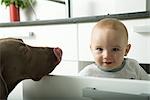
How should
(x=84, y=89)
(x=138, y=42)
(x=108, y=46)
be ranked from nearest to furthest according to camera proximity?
(x=84, y=89)
(x=108, y=46)
(x=138, y=42)

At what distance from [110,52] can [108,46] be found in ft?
0.10

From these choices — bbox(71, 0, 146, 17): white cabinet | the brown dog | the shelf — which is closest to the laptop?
the brown dog

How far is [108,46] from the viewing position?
2.60 feet

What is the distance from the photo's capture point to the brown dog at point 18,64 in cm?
55

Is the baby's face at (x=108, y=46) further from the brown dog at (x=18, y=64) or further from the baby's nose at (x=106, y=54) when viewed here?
the brown dog at (x=18, y=64)

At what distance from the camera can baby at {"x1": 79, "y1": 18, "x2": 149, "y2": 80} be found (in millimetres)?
798

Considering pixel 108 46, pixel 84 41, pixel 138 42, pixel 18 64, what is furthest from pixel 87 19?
pixel 18 64

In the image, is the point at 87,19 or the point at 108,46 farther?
the point at 87,19

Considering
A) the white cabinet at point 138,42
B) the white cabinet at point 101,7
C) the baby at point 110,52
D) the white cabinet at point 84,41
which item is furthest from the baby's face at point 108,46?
the white cabinet at point 101,7

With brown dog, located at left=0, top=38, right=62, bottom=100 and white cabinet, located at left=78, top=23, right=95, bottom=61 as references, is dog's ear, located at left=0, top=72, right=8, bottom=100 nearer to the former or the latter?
brown dog, located at left=0, top=38, right=62, bottom=100

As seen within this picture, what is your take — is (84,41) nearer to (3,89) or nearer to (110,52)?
(110,52)

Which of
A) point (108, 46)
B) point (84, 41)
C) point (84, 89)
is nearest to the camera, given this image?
point (84, 89)

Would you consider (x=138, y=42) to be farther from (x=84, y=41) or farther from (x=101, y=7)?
(x=101, y=7)

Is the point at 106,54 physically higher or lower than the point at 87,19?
lower
